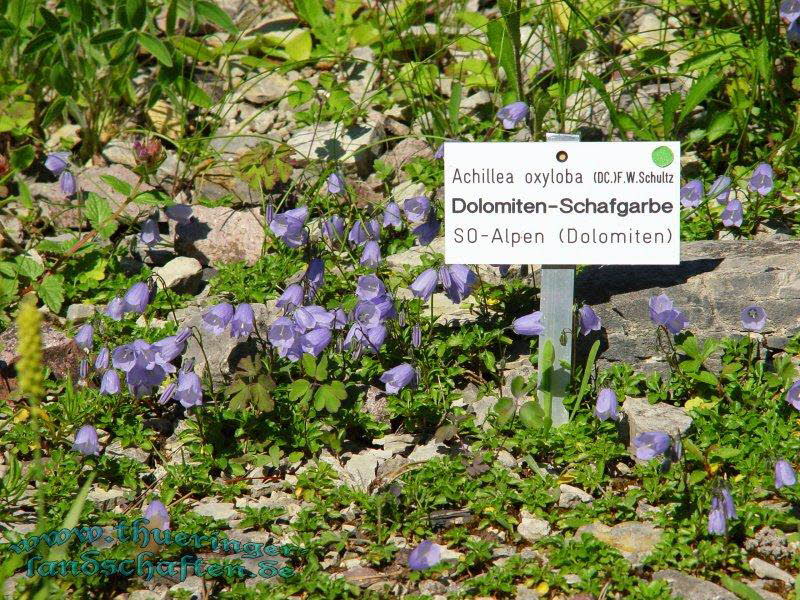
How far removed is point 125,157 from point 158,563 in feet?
9.19

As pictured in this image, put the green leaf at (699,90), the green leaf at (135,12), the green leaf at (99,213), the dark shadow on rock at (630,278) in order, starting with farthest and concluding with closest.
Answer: the green leaf at (135,12), the green leaf at (99,213), the green leaf at (699,90), the dark shadow on rock at (630,278)

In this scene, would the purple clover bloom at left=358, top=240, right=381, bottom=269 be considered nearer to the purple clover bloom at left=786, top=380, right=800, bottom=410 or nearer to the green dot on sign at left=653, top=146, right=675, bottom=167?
the green dot on sign at left=653, top=146, right=675, bottom=167

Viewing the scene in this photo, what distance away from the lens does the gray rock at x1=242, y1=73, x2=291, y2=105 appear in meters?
5.25

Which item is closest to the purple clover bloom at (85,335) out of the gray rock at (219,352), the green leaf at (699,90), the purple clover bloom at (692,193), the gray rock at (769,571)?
the gray rock at (219,352)

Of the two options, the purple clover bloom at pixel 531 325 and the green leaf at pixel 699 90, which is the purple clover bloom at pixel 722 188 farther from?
the purple clover bloom at pixel 531 325

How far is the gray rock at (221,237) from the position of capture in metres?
4.22

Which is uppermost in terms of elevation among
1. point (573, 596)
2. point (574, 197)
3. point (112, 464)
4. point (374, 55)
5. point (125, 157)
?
point (374, 55)

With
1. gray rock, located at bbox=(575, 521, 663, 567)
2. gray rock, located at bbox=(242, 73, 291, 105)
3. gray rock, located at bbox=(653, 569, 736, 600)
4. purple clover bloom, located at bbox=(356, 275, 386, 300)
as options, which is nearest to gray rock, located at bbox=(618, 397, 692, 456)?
gray rock, located at bbox=(575, 521, 663, 567)

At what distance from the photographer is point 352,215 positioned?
427cm

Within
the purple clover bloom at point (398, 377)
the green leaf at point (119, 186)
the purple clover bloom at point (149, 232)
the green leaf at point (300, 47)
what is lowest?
the purple clover bloom at point (398, 377)

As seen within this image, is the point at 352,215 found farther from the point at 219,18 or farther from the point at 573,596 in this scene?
the point at 573,596

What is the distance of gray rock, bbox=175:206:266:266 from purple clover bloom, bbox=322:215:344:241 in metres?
0.41

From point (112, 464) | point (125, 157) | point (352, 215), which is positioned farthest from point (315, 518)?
point (125, 157)

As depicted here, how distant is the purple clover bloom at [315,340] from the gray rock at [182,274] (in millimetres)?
1068
